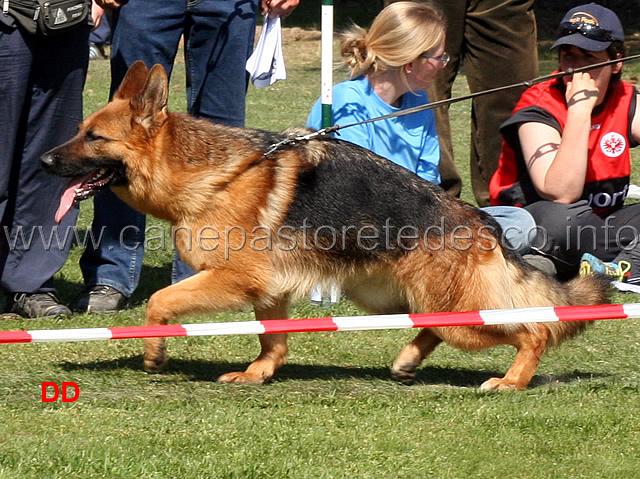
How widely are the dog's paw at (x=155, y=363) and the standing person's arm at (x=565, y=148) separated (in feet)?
8.18

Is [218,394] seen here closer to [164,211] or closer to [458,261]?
[164,211]

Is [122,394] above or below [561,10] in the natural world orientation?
below

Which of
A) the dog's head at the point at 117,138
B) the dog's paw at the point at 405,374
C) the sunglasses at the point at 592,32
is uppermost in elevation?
the sunglasses at the point at 592,32

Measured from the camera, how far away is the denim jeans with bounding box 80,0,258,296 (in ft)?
16.7

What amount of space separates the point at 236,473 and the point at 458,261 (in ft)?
4.84

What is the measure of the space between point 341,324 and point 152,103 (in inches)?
47.7

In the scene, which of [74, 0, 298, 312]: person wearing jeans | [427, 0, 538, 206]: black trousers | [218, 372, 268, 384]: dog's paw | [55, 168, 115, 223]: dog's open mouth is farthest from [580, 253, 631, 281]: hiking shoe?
[55, 168, 115, 223]: dog's open mouth

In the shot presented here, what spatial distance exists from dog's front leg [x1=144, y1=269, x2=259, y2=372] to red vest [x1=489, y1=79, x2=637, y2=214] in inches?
88.9

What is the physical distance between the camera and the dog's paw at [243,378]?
4.17 metres

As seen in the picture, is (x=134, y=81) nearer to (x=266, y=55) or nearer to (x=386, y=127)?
(x=266, y=55)

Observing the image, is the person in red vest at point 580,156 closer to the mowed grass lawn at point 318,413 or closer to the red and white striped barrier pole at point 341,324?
the mowed grass lawn at point 318,413

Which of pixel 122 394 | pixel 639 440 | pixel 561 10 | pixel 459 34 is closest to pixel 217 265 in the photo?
pixel 122 394

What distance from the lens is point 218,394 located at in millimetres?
3961

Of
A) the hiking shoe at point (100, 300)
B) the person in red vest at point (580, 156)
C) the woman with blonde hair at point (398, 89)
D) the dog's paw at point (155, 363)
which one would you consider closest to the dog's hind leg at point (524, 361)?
the woman with blonde hair at point (398, 89)
